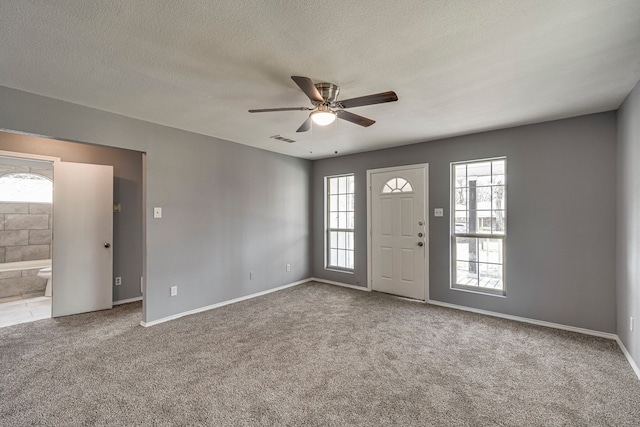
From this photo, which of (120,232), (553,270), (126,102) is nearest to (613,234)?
(553,270)

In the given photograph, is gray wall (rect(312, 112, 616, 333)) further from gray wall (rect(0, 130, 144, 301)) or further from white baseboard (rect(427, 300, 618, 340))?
gray wall (rect(0, 130, 144, 301))

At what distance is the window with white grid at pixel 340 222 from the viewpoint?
5.58 m

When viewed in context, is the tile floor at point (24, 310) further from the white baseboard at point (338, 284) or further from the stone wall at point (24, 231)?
the white baseboard at point (338, 284)

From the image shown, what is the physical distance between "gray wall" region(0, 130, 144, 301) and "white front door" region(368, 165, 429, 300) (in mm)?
3734

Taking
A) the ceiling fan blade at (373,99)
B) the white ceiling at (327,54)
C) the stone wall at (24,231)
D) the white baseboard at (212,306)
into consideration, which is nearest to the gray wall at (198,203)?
the white baseboard at (212,306)

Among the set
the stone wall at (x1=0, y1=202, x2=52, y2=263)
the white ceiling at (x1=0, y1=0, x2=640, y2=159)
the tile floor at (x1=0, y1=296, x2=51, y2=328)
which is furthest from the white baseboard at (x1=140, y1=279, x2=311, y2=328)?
the stone wall at (x1=0, y1=202, x2=52, y2=263)

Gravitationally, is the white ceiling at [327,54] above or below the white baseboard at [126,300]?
above

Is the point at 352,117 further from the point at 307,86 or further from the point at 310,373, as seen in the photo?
the point at 310,373

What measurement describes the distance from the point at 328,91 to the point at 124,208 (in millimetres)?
3822

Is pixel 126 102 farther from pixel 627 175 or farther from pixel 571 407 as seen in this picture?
pixel 627 175

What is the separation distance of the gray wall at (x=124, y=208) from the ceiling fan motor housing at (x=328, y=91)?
3.45 metres

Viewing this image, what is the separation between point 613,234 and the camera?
3146 mm

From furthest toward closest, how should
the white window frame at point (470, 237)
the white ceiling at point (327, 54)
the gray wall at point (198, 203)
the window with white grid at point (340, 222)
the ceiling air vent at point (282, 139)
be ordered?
the window with white grid at point (340, 222) < the ceiling air vent at point (282, 139) < the white window frame at point (470, 237) < the gray wall at point (198, 203) < the white ceiling at point (327, 54)

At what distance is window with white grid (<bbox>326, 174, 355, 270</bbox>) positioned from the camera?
5582 mm
